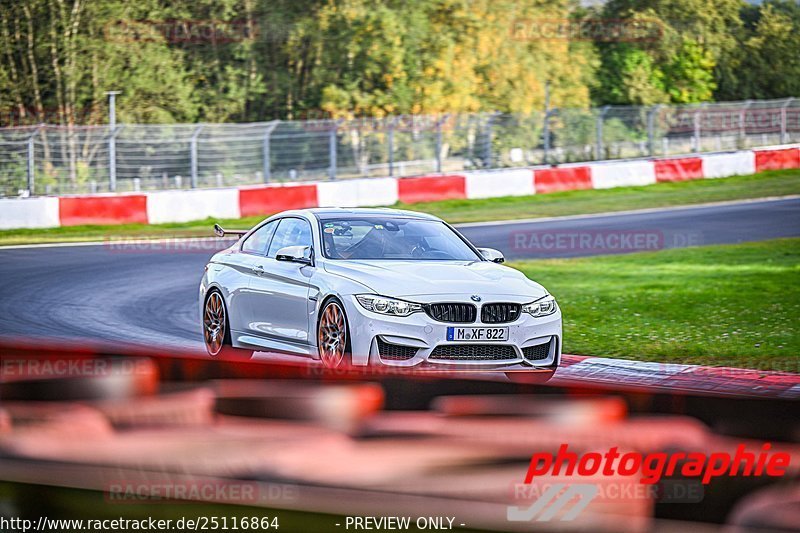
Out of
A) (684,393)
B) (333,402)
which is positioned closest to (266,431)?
(333,402)

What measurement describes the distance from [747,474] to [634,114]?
3367 centimetres

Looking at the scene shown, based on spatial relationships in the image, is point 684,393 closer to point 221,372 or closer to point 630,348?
point 221,372

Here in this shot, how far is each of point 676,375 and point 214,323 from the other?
13.2ft

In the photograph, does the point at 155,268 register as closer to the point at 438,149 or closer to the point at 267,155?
the point at 267,155

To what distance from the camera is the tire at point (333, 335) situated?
9641 mm

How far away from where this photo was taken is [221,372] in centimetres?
523

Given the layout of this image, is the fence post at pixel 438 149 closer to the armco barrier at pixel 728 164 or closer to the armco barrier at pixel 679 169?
the armco barrier at pixel 679 169

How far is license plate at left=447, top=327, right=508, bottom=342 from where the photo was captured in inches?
372

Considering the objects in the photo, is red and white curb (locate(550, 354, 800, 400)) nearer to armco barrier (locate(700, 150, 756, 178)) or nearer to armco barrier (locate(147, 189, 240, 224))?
armco barrier (locate(147, 189, 240, 224))

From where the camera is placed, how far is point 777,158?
38.4 m

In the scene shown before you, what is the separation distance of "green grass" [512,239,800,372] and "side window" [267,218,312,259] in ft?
9.99

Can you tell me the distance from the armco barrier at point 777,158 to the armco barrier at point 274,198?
624 inches

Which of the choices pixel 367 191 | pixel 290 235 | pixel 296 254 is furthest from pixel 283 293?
pixel 367 191

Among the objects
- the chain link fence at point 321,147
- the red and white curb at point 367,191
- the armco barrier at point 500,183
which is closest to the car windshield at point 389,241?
the red and white curb at point 367,191
